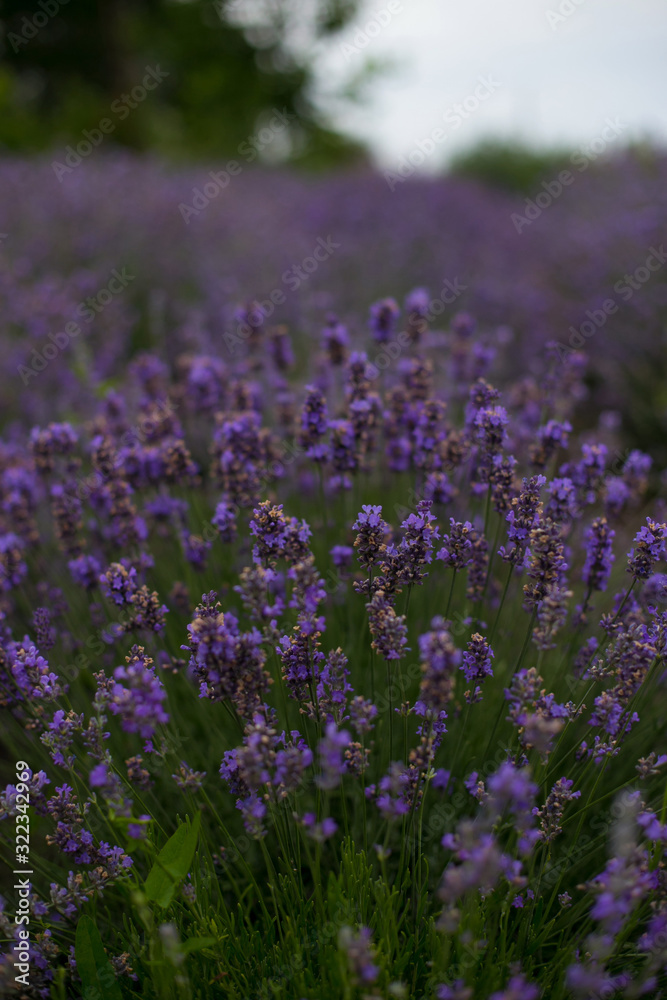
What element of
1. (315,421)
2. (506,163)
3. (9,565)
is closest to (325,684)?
(315,421)

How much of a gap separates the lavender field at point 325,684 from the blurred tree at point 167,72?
1145 centimetres

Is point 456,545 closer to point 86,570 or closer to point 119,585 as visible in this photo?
point 119,585

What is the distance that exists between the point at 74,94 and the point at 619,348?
50.4 feet

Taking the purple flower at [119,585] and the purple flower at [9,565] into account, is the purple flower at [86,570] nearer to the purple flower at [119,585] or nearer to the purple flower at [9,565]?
the purple flower at [9,565]

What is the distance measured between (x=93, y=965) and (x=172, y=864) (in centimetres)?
33

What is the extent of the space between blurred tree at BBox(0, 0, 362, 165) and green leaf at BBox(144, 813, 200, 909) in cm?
1443

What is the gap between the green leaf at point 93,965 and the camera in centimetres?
156

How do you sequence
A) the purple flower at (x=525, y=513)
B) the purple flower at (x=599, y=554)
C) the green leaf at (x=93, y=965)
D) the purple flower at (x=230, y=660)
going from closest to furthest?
the purple flower at (x=230, y=660) < the green leaf at (x=93, y=965) < the purple flower at (x=525, y=513) < the purple flower at (x=599, y=554)

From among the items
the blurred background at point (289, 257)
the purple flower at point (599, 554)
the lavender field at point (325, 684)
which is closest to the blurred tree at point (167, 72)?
the blurred background at point (289, 257)

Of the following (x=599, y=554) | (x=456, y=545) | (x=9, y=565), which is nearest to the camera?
(x=456, y=545)

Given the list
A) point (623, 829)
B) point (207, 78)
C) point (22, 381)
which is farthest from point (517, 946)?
point (207, 78)

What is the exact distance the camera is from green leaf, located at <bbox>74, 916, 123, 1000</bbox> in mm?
1560

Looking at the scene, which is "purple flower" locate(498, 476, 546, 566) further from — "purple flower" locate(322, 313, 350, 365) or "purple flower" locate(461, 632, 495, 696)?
"purple flower" locate(322, 313, 350, 365)

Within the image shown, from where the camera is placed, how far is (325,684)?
1565 millimetres
